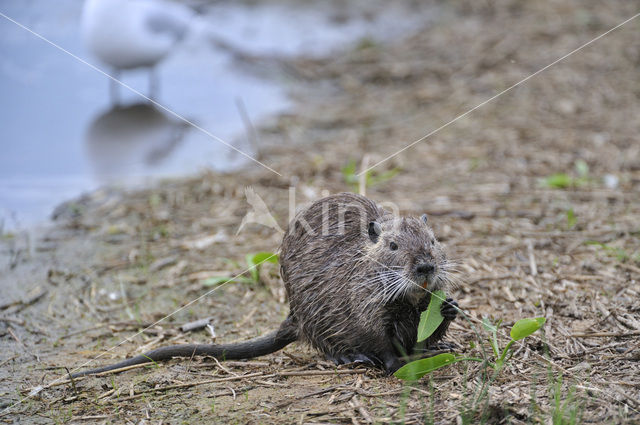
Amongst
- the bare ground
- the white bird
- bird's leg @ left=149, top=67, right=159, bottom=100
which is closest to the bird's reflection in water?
bird's leg @ left=149, top=67, right=159, bottom=100

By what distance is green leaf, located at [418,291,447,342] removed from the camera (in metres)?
2.62

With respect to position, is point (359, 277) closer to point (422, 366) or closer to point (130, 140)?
point (422, 366)

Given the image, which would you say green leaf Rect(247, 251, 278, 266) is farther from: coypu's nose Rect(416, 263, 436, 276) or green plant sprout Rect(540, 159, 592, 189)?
green plant sprout Rect(540, 159, 592, 189)

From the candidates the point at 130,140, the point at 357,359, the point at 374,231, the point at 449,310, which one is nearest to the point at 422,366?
the point at 449,310

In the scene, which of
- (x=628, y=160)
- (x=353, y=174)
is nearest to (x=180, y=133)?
(x=353, y=174)

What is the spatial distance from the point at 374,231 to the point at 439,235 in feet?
4.26

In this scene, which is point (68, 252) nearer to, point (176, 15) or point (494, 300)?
point (494, 300)

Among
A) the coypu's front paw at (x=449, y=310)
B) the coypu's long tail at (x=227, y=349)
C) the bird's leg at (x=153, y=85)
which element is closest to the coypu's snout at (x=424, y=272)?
the coypu's front paw at (x=449, y=310)

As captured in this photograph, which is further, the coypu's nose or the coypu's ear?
the coypu's ear

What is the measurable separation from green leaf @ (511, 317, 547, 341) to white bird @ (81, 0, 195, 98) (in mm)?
4981

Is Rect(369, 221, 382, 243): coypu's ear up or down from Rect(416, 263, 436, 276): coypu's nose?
up

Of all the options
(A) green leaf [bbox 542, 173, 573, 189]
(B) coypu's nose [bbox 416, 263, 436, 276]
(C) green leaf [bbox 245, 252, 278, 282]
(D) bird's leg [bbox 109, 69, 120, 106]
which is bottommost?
(C) green leaf [bbox 245, 252, 278, 282]

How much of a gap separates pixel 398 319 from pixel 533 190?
2.28 m

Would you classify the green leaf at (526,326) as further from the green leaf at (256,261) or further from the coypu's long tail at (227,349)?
the green leaf at (256,261)
